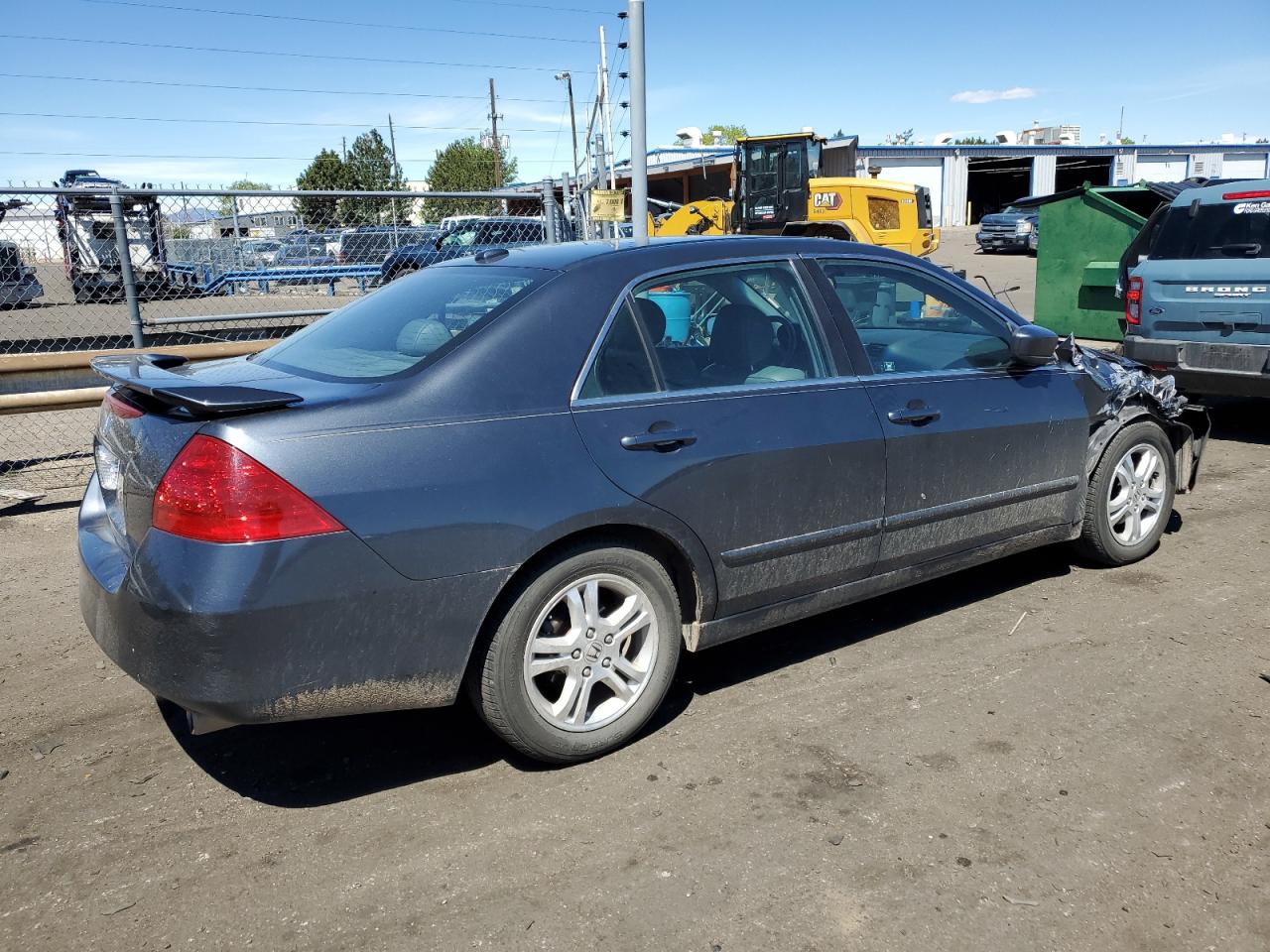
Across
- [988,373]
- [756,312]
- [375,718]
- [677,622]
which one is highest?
[756,312]

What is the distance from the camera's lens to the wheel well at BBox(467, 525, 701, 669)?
2955 mm

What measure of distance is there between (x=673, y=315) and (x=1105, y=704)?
78.8 inches

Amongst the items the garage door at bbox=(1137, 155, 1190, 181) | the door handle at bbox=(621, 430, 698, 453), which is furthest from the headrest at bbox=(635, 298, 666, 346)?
the garage door at bbox=(1137, 155, 1190, 181)

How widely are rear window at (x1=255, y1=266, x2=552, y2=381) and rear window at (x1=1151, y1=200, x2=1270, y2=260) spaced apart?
20.5 feet

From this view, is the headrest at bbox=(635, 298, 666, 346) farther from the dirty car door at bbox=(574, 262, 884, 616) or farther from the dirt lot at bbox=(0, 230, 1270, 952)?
the dirt lot at bbox=(0, 230, 1270, 952)

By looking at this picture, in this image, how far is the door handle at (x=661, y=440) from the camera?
313 cm

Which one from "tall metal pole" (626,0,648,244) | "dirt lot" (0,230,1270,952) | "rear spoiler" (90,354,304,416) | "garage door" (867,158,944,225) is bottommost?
"dirt lot" (0,230,1270,952)

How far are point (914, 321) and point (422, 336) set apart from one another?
86.1 inches

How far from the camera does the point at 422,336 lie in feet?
10.6

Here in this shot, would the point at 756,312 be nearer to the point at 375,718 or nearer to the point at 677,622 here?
the point at 677,622

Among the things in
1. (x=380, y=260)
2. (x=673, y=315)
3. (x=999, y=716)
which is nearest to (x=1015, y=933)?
(x=999, y=716)

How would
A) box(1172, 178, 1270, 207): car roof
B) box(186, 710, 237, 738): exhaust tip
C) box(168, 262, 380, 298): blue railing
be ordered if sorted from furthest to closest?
box(168, 262, 380, 298): blue railing
box(1172, 178, 1270, 207): car roof
box(186, 710, 237, 738): exhaust tip

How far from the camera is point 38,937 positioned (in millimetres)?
2434

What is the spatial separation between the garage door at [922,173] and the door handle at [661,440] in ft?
167
